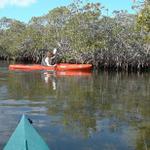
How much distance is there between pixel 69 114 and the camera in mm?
14531

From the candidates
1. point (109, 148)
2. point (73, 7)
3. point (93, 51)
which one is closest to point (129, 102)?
point (109, 148)

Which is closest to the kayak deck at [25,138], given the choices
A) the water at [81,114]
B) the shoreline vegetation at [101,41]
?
the water at [81,114]

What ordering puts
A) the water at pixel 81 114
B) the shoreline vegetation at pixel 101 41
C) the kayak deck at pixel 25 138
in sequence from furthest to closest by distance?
the shoreline vegetation at pixel 101 41, the water at pixel 81 114, the kayak deck at pixel 25 138

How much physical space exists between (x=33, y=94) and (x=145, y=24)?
6.13m

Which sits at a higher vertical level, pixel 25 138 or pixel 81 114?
pixel 25 138

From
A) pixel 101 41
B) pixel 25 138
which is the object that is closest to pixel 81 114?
pixel 25 138

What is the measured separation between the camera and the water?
10.9m

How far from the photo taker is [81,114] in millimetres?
Answer: 14594

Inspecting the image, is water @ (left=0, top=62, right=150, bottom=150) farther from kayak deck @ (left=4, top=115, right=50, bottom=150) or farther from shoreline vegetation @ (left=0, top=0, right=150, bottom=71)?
shoreline vegetation @ (left=0, top=0, right=150, bottom=71)

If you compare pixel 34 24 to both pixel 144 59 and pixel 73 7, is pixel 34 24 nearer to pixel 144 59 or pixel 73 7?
pixel 73 7

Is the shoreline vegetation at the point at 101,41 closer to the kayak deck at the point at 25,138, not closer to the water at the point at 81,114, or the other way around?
the water at the point at 81,114

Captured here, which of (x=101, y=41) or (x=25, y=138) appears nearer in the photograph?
(x=25, y=138)

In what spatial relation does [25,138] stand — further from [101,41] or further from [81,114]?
[101,41]

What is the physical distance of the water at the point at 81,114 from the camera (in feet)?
35.7
